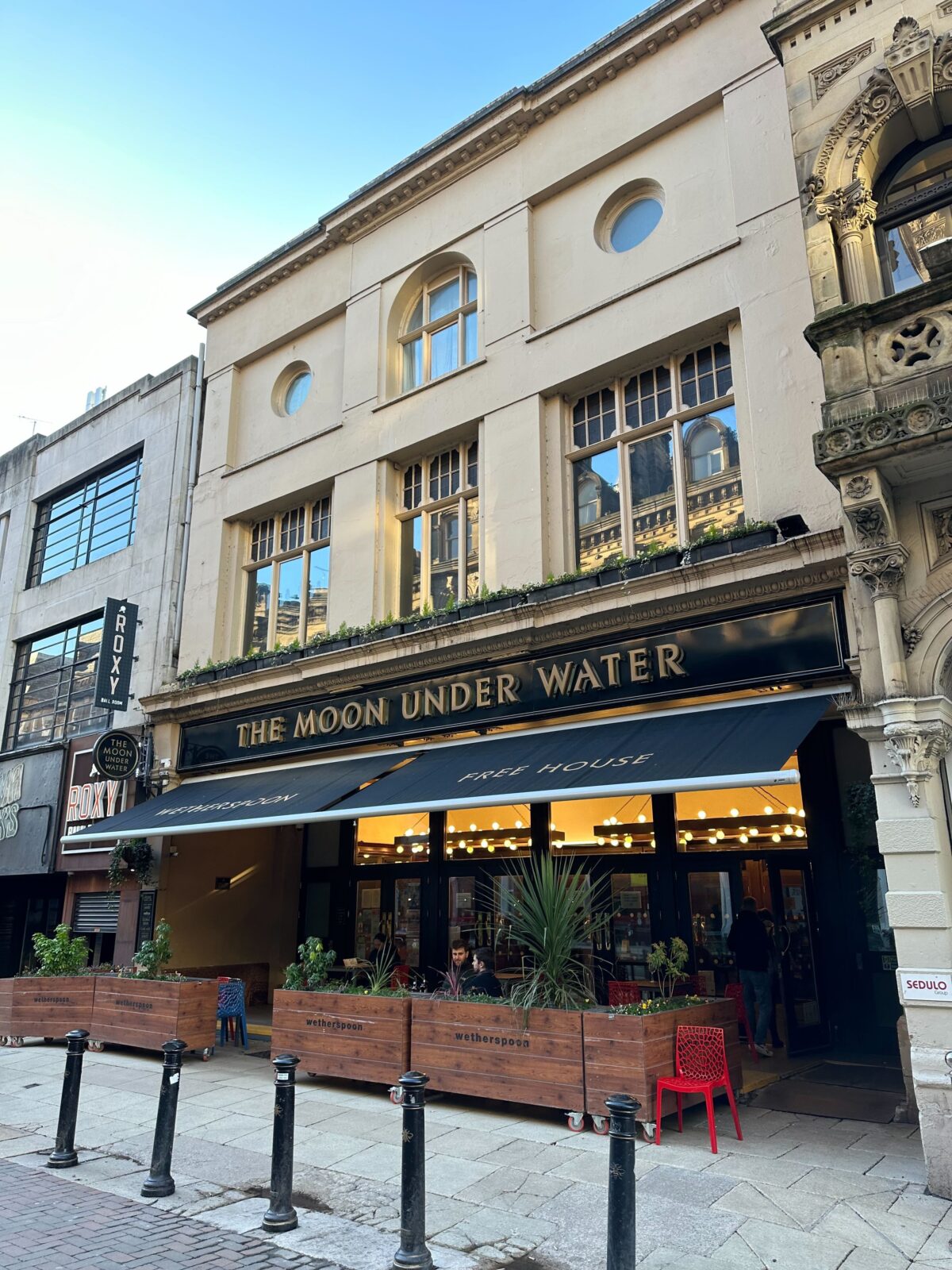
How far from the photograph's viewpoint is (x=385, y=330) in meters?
15.8

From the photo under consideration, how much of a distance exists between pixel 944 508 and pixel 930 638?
1.13m

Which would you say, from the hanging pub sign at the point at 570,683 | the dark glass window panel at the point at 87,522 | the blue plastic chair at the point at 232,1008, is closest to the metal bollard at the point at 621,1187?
the hanging pub sign at the point at 570,683

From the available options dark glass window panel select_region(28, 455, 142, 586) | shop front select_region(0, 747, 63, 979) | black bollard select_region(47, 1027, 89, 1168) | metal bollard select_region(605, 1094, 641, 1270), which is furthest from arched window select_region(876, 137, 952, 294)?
shop front select_region(0, 747, 63, 979)

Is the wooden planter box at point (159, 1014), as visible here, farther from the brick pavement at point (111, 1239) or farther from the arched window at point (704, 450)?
the arched window at point (704, 450)

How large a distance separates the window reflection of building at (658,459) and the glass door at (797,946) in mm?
4439

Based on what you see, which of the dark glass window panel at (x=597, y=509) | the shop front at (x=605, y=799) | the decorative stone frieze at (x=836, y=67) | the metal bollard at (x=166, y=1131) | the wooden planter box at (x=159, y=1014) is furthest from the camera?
the dark glass window panel at (x=597, y=509)

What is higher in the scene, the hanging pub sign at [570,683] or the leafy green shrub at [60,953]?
the hanging pub sign at [570,683]

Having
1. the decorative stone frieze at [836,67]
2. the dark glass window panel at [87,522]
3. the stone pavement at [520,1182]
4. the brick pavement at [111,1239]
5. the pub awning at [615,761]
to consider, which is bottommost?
the brick pavement at [111,1239]

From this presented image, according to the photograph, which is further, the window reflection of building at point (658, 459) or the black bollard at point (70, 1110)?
the window reflection of building at point (658, 459)

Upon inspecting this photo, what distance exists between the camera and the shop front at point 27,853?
19.0 m

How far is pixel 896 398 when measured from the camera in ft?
24.7

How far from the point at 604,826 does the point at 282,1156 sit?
698 cm

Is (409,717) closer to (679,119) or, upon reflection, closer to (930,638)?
(930,638)

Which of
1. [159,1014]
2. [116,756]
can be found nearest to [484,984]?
[159,1014]
